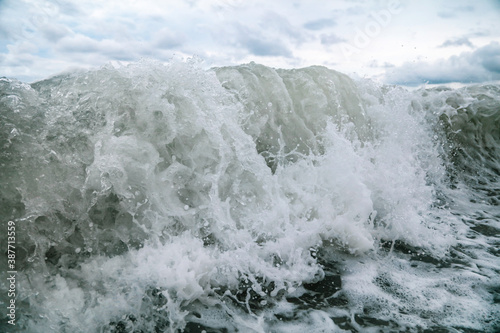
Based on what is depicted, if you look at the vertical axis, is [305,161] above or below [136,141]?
below

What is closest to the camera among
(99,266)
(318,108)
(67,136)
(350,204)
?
(99,266)

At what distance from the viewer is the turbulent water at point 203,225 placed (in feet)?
8.73

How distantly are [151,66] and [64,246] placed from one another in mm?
2251

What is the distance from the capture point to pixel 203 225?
3.59 metres

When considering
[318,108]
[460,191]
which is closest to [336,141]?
[318,108]

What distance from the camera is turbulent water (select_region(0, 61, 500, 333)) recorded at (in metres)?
2.66

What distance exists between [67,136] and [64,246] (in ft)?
3.56

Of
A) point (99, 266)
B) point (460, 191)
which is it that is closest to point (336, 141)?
point (99, 266)

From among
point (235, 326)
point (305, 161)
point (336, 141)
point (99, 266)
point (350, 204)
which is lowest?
point (235, 326)

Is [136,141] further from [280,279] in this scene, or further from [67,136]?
[280,279]

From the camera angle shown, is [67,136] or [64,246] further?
[67,136]

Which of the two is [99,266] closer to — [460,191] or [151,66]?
[151,66]

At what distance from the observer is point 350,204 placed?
405 centimetres

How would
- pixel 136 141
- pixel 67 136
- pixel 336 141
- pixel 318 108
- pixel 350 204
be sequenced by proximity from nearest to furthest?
pixel 67 136 < pixel 136 141 < pixel 350 204 < pixel 336 141 < pixel 318 108
